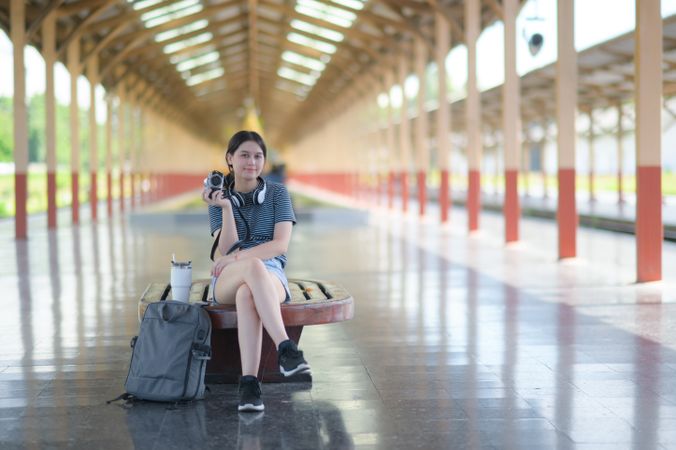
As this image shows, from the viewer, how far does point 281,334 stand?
15.5 ft

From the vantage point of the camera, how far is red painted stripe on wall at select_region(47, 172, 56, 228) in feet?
63.0

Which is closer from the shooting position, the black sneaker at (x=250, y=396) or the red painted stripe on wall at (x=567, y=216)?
the black sneaker at (x=250, y=396)

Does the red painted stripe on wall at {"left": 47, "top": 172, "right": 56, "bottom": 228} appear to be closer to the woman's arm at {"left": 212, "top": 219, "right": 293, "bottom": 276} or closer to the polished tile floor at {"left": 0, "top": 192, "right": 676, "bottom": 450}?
the polished tile floor at {"left": 0, "top": 192, "right": 676, "bottom": 450}

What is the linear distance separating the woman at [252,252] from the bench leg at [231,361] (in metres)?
0.25

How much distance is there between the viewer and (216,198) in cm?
496

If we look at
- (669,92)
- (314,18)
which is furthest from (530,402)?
(314,18)

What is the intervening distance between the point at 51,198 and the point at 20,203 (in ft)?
8.97

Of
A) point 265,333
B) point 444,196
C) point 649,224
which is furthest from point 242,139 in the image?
point 444,196

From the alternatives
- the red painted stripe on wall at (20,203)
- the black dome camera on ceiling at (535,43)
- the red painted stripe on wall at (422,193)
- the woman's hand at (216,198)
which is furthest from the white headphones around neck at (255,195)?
the red painted stripe on wall at (422,193)

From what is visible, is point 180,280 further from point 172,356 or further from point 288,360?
point 288,360

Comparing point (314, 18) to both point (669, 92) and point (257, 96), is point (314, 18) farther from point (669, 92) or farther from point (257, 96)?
point (257, 96)

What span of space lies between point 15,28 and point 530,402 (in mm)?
Result: 13391

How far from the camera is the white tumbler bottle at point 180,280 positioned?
4.99m

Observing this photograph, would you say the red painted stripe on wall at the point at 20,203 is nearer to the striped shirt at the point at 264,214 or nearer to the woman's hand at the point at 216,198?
the striped shirt at the point at 264,214
